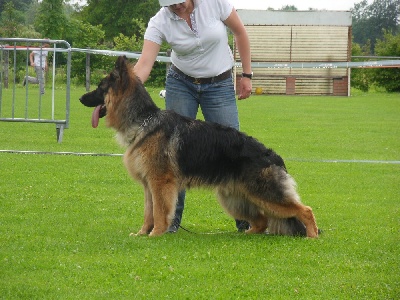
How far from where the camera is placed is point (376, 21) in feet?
273

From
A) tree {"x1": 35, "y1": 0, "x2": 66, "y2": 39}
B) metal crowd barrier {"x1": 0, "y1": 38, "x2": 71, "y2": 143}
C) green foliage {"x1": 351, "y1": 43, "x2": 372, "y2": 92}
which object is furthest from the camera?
green foliage {"x1": 351, "y1": 43, "x2": 372, "y2": 92}

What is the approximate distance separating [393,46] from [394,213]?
1649 inches

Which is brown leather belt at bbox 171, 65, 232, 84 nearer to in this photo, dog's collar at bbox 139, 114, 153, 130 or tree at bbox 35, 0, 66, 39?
dog's collar at bbox 139, 114, 153, 130

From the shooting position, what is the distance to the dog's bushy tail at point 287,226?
765 centimetres

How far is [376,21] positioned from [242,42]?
7843 cm

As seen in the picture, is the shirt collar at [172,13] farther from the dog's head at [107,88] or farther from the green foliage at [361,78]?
the green foliage at [361,78]

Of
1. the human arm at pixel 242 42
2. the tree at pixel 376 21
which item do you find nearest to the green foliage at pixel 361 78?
the tree at pixel 376 21

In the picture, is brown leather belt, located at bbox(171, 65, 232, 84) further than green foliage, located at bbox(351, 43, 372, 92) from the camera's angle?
No

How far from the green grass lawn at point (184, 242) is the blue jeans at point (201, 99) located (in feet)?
2.65

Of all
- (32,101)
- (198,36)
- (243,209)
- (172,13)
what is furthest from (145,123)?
(32,101)

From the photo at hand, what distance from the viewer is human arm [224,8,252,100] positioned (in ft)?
25.5

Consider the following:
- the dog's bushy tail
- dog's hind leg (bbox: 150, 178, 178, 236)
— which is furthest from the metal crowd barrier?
the dog's bushy tail

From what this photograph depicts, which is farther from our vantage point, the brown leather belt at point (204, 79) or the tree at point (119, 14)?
the tree at point (119, 14)

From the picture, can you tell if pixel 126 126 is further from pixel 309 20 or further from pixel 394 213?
pixel 309 20
